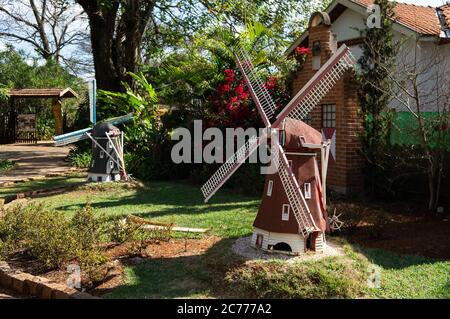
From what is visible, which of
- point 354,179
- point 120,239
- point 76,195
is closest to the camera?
point 120,239

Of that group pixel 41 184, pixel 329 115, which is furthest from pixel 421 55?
pixel 41 184

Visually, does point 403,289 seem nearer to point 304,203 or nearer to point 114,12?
point 304,203

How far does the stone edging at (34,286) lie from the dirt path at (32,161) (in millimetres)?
8864

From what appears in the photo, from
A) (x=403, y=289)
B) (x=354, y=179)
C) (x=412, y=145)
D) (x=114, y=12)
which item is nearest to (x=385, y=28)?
(x=412, y=145)

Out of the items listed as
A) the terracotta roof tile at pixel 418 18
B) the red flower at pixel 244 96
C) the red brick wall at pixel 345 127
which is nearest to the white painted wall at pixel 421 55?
the terracotta roof tile at pixel 418 18

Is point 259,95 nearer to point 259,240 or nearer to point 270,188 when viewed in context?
point 270,188

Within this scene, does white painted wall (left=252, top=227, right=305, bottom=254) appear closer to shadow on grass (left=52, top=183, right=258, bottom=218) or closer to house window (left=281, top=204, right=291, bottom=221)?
house window (left=281, top=204, right=291, bottom=221)

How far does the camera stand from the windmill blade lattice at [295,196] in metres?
6.47

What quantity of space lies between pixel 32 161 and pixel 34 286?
1517 centimetres

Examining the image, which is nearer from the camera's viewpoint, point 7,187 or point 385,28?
point 385,28

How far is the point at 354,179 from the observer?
1149cm
